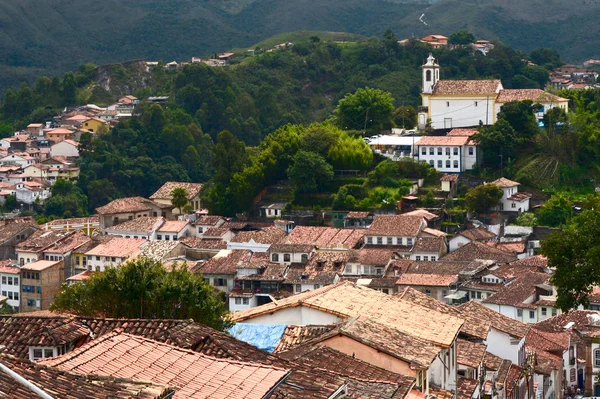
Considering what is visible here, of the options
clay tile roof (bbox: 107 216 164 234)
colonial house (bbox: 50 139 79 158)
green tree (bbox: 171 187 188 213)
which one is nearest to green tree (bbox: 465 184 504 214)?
clay tile roof (bbox: 107 216 164 234)

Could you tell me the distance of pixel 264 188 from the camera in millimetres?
71938

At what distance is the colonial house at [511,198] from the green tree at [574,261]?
3609 centimetres

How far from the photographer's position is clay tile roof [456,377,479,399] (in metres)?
21.0

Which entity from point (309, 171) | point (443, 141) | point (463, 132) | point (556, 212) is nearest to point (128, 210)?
point (309, 171)

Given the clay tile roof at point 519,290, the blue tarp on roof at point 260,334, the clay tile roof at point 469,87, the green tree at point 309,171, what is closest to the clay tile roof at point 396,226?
the green tree at point 309,171

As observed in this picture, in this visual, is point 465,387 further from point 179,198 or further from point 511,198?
point 179,198

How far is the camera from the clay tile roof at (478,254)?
57775 mm

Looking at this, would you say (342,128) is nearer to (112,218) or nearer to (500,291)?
(112,218)

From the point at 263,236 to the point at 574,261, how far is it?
36.3 metres

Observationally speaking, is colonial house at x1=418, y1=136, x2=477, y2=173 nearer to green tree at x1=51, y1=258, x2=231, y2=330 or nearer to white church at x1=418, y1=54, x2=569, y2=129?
white church at x1=418, y1=54, x2=569, y2=129

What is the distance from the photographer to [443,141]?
227ft

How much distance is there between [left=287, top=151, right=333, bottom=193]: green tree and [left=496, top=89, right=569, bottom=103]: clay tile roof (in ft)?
34.8

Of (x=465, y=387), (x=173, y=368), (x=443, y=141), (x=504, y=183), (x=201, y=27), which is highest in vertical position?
(x=201, y=27)

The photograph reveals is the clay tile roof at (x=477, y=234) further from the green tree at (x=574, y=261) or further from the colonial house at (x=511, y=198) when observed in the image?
the green tree at (x=574, y=261)
